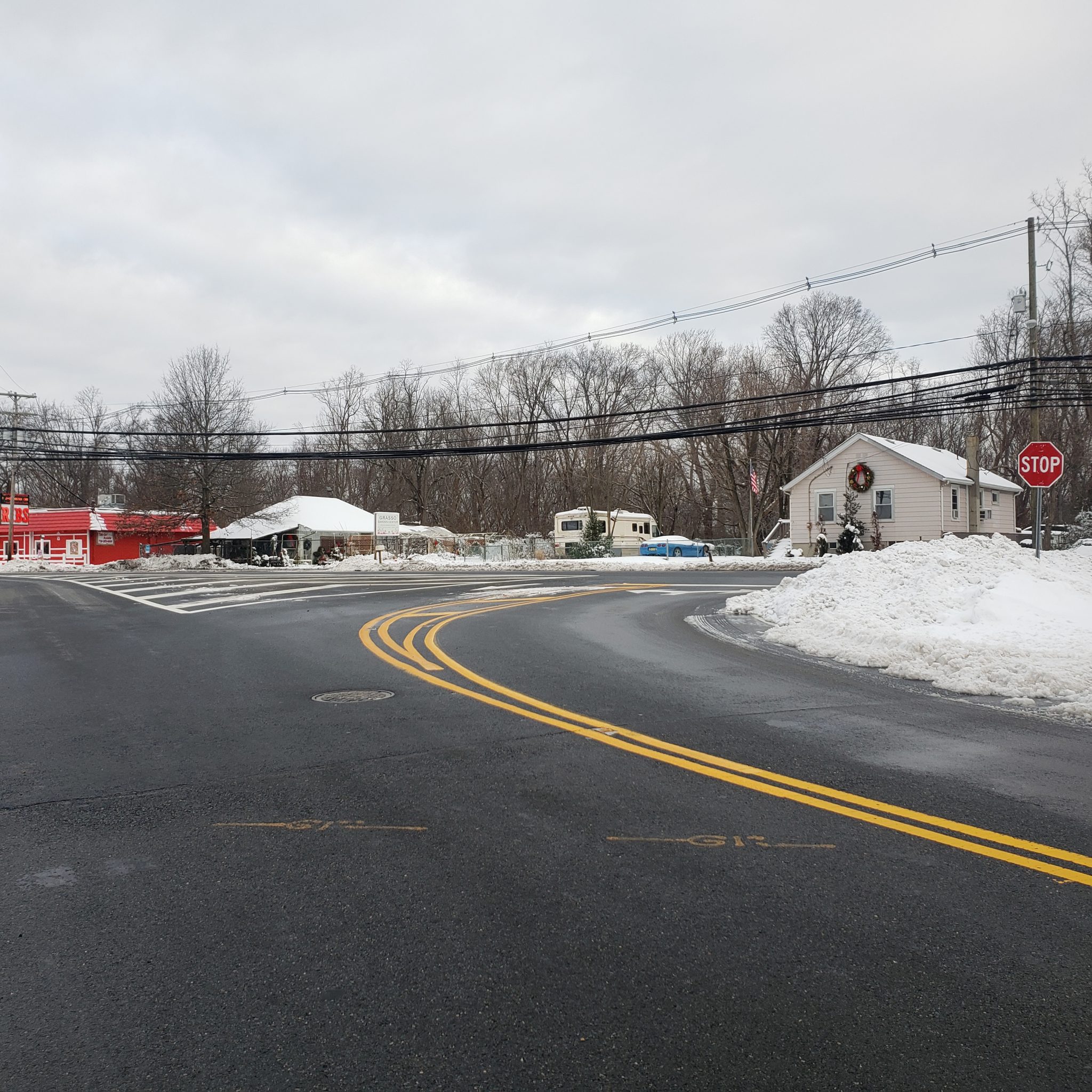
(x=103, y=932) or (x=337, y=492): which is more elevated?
(x=337, y=492)

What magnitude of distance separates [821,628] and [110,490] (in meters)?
77.8

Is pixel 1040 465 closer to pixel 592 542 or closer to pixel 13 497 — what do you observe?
pixel 592 542

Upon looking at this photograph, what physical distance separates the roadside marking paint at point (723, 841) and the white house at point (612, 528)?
50406 millimetres

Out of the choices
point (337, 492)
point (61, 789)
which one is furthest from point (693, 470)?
point (61, 789)

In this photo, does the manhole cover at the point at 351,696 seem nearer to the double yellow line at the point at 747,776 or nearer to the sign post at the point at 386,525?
the double yellow line at the point at 747,776

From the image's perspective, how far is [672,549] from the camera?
51094 mm

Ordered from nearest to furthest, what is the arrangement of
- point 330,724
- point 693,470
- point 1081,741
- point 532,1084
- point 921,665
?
point 532,1084, point 1081,741, point 330,724, point 921,665, point 693,470

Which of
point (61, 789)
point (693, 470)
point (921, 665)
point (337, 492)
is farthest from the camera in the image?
point (337, 492)

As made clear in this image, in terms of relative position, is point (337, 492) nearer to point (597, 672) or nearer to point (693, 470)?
point (693, 470)

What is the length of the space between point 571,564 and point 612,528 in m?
11.7

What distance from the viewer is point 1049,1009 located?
2703 millimetres

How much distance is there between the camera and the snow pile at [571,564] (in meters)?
40.1

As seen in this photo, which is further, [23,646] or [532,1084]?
[23,646]

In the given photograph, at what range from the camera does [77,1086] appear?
2398mm
